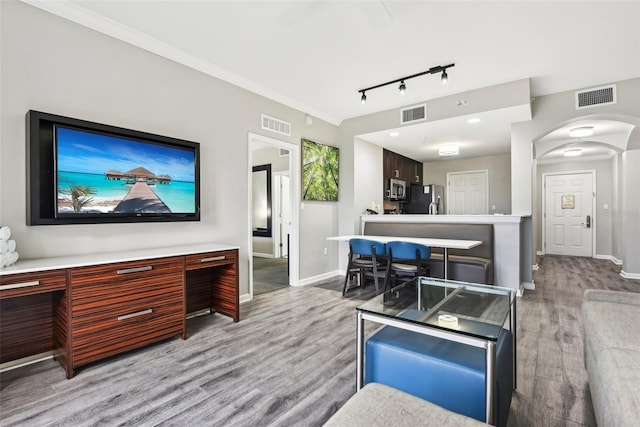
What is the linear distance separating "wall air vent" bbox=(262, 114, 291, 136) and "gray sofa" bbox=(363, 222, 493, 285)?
2.33 m

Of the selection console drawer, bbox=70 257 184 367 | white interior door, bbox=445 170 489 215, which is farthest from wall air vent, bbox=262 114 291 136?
white interior door, bbox=445 170 489 215

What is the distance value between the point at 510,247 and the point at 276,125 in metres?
3.71

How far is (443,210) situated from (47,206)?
7.69m

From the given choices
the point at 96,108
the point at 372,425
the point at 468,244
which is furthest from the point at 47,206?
the point at 468,244

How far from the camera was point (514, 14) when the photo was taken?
2.59 m

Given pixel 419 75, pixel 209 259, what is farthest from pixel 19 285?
pixel 419 75

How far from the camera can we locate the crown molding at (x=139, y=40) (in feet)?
7.84

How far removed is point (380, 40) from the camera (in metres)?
2.96

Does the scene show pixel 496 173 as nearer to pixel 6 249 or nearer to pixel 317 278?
pixel 317 278

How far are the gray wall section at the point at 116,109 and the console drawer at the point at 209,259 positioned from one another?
0.51 m

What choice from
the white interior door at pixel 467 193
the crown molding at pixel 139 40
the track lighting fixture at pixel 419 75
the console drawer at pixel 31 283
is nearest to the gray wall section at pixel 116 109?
the crown molding at pixel 139 40

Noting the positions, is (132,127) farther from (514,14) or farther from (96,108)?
(514,14)

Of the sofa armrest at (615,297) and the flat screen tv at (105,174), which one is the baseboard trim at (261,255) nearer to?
the flat screen tv at (105,174)

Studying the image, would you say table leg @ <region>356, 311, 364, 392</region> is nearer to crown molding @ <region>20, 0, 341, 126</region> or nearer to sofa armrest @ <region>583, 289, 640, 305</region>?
sofa armrest @ <region>583, 289, 640, 305</region>
